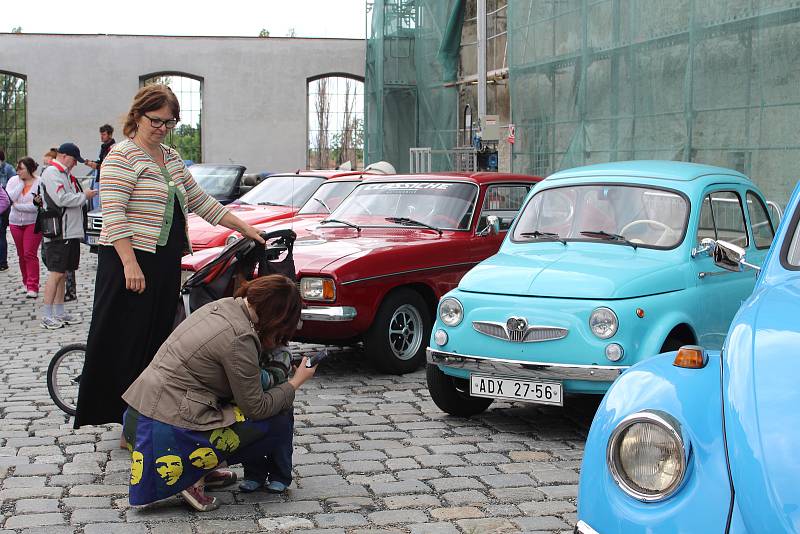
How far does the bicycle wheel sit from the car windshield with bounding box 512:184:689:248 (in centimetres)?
307

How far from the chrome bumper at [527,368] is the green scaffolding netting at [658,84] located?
8.12 meters

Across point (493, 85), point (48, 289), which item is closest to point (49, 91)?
point (493, 85)

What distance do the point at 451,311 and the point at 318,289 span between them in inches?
68.7

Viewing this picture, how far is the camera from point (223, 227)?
12.6 meters

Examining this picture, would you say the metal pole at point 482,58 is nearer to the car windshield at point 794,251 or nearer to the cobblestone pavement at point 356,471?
the cobblestone pavement at point 356,471

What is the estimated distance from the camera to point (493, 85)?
27109 mm

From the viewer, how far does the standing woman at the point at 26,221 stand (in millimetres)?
13234

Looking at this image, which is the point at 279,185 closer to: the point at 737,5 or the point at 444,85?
the point at 737,5

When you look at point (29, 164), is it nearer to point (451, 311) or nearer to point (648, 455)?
point (451, 311)

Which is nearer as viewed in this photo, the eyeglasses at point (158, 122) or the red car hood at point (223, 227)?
the eyeglasses at point (158, 122)

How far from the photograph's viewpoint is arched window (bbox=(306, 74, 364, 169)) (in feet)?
130

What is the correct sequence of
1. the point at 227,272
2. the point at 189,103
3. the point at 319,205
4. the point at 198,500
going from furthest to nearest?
the point at 189,103, the point at 319,205, the point at 227,272, the point at 198,500

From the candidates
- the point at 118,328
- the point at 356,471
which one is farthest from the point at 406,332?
the point at 118,328

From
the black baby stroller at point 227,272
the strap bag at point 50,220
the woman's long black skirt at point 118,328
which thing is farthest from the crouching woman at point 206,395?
the strap bag at point 50,220
